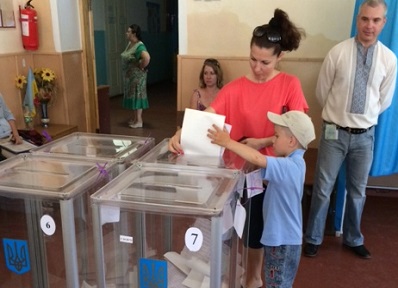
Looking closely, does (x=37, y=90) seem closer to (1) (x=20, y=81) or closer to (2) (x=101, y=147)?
(1) (x=20, y=81)

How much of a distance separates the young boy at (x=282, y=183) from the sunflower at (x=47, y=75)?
2.90 m

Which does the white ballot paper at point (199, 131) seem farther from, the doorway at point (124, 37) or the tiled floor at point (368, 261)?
the doorway at point (124, 37)

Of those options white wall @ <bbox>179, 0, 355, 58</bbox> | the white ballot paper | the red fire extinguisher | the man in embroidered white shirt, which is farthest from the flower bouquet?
Result: the white ballot paper

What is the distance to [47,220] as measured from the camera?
4.00 feet

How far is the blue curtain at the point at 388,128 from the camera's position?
2.46 metres

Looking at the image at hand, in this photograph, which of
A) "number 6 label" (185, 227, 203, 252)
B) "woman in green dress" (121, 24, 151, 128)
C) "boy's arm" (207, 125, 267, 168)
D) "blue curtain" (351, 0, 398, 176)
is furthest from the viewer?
"woman in green dress" (121, 24, 151, 128)

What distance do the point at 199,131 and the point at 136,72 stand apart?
4.14 metres

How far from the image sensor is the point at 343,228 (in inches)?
106

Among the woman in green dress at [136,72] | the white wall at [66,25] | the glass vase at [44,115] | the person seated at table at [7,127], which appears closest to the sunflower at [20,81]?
the glass vase at [44,115]

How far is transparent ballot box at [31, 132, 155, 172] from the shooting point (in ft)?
4.96

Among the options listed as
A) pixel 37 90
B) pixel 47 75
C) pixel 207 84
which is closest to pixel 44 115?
Result: pixel 37 90

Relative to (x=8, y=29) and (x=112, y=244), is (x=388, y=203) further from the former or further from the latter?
(x=8, y=29)

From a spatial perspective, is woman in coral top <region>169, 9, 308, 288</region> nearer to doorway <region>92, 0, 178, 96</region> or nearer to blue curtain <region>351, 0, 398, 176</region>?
blue curtain <region>351, 0, 398, 176</region>

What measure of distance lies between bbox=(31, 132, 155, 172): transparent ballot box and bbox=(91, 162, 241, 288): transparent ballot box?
0.14m
